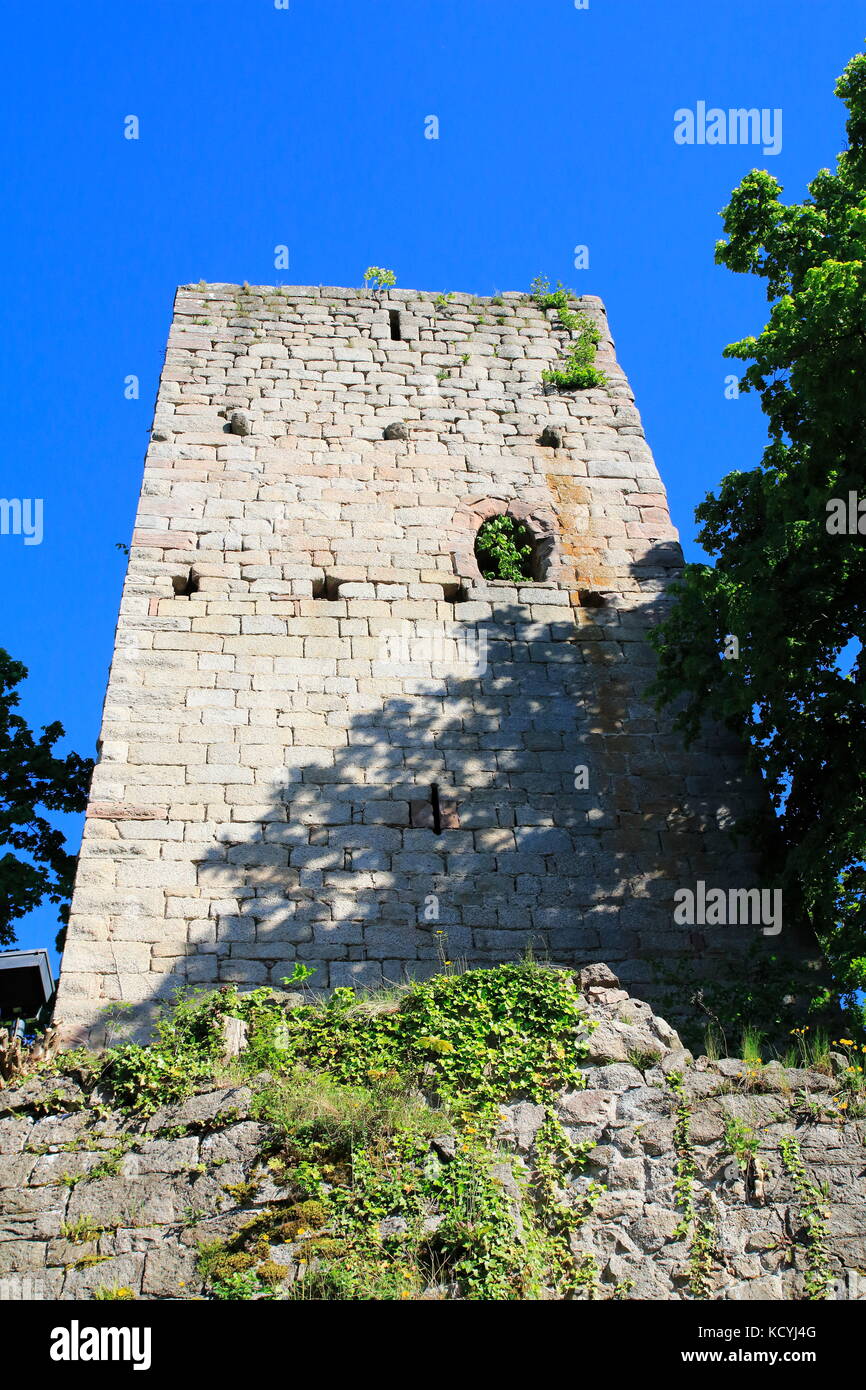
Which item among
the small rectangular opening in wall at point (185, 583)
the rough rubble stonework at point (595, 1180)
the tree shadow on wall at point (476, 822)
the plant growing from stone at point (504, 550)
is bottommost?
the rough rubble stonework at point (595, 1180)

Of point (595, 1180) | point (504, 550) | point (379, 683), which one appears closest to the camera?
point (595, 1180)

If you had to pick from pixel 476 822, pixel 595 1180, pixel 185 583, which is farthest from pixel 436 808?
pixel 595 1180

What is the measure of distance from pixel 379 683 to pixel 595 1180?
4.55 meters

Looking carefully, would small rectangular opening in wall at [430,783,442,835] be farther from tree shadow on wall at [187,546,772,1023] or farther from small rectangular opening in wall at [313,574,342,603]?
small rectangular opening in wall at [313,574,342,603]

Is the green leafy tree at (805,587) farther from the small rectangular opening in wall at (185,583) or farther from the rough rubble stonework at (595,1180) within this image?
the small rectangular opening in wall at (185,583)

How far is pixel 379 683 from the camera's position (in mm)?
9734

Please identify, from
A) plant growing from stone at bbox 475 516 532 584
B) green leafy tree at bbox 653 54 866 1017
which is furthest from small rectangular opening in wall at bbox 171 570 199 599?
green leafy tree at bbox 653 54 866 1017

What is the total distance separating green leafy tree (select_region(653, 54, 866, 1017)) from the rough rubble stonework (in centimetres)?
176

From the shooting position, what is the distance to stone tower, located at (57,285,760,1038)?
28.0ft

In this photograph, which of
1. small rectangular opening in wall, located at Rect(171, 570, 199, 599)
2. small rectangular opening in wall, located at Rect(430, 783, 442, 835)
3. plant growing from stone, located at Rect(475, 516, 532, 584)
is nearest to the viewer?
small rectangular opening in wall, located at Rect(430, 783, 442, 835)

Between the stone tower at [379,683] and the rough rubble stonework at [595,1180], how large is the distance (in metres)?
1.75

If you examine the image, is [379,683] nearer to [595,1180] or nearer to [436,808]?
[436,808]

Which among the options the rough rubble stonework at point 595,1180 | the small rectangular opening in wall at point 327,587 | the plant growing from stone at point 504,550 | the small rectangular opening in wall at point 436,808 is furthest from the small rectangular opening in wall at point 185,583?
the rough rubble stonework at point 595,1180

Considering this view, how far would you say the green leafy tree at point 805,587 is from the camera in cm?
809
